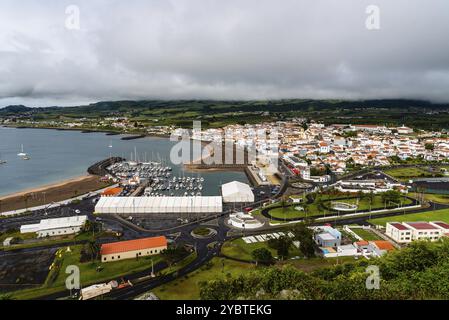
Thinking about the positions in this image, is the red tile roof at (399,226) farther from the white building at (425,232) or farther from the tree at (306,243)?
the tree at (306,243)

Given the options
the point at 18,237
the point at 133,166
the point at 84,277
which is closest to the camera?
the point at 84,277

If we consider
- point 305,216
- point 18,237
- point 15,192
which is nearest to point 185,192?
point 305,216

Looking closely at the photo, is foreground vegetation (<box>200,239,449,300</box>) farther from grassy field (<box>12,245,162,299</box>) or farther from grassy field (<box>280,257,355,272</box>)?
grassy field (<box>12,245,162,299</box>)

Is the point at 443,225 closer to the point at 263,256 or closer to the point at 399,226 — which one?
the point at 399,226

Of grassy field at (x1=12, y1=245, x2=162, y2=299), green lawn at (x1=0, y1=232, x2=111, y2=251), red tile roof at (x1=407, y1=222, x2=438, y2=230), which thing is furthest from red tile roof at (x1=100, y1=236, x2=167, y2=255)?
red tile roof at (x1=407, y1=222, x2=438, y2=230)

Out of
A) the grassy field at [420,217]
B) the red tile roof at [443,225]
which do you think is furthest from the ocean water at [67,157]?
the red tile roof at [443,225]

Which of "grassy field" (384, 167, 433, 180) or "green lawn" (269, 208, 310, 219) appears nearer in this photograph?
"green lawn" (269, 208, 310, 219)
